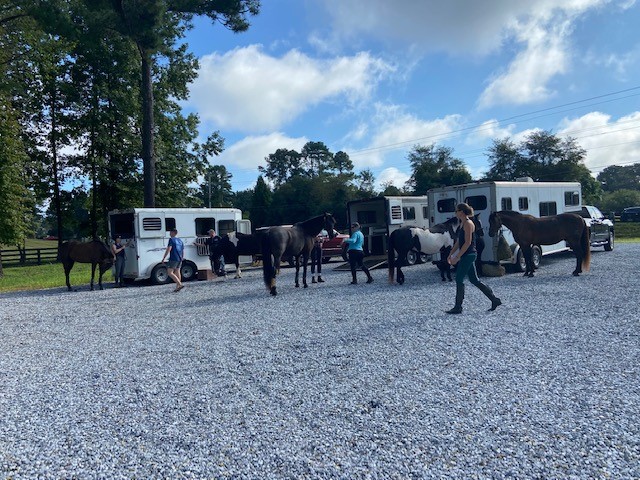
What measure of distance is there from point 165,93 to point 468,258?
84.5ft

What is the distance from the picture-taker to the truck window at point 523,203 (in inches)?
548

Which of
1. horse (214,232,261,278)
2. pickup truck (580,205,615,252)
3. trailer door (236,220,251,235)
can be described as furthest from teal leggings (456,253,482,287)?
pickup truck (580,205,615,252)

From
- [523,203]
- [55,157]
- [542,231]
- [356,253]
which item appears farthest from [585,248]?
[55,157]

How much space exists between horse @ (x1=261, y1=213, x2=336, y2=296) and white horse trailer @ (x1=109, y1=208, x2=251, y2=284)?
5.04 metres

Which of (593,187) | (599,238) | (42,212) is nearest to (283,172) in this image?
(593,187)

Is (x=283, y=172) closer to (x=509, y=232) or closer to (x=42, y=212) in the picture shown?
(x=42, y=212)

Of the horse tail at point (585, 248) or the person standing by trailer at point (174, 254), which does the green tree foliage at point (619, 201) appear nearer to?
the horse tail at point (585, 248)

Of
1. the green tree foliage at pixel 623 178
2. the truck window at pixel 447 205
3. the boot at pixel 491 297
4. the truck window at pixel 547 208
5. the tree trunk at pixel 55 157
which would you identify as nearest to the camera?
the boot at pixel 491 297

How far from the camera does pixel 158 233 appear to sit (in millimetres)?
15359

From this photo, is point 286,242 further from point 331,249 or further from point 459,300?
point 331,249

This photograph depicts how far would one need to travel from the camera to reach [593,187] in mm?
51719

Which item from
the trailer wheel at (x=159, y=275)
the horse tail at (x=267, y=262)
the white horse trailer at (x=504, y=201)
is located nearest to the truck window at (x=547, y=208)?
the white horse trailer at (x=504, y=201)

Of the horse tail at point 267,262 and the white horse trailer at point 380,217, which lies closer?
the horse tail at point 267,262

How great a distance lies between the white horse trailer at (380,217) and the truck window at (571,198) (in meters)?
4.81
